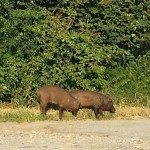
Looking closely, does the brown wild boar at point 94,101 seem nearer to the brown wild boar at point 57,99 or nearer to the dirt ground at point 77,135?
the brown wild boar at point 57,99

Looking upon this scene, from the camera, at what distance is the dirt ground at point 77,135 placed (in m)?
10.4

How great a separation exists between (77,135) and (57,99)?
3756 mm

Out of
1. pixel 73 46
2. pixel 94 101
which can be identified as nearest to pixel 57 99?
pixel 94 101

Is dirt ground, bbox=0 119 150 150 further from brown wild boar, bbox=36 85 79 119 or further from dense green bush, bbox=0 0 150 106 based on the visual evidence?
dense green bush, bbox=0 0 150 106

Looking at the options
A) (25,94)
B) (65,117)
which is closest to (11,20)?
(25,94)

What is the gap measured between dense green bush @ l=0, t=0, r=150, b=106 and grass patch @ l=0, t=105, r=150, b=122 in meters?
0.81

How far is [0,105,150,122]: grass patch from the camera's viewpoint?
14594mm

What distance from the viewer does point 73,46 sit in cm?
1670

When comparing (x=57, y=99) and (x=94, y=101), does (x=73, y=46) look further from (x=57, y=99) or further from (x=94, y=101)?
(x=57, y=99)

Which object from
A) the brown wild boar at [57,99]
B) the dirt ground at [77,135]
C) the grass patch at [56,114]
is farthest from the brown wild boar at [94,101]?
the dirt ground at [77,135]

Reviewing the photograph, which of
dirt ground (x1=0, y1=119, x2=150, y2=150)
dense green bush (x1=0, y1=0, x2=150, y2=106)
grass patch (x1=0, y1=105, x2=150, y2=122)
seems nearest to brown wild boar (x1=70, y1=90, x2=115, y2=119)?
grass patch (x1=0, y1=105, x2=150, y2=122)

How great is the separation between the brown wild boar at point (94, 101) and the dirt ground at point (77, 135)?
1.15 meters

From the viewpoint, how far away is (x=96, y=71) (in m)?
16.9

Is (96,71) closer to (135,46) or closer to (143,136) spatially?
(135,46)
